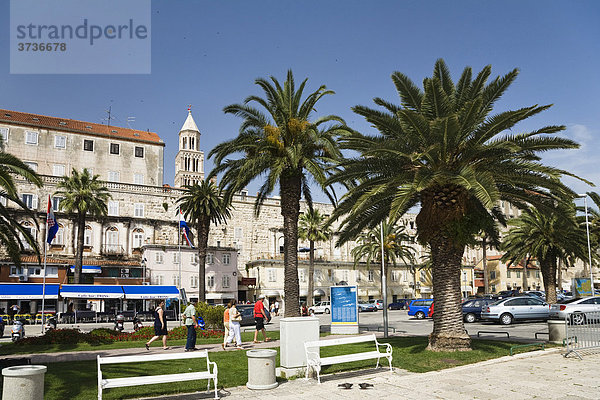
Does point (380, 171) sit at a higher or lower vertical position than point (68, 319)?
higher

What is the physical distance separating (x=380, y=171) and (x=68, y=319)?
33.3 m

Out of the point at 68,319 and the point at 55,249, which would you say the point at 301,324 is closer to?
the point at 68,319

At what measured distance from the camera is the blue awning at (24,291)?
40156 mm

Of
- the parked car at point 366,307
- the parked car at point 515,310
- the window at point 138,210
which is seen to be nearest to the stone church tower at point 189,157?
the window at point 138,210

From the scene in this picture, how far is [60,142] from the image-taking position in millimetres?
59219

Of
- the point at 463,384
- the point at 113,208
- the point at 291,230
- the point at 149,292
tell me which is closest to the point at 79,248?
the point at 149,292

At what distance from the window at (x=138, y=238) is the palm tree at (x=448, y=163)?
43.2m

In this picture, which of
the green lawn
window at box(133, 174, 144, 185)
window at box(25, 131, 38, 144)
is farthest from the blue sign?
window at box(25, 131, 38, 144)

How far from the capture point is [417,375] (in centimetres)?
1170

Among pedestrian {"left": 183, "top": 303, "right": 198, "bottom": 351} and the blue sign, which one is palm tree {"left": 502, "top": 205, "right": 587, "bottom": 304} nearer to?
the blue sign

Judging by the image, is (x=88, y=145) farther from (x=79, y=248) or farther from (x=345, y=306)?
(x=345, y=306)

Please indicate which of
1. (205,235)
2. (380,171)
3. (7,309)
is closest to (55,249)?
(7,309)

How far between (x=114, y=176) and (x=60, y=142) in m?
7.28

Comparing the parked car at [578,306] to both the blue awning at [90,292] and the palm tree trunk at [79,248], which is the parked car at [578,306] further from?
the palm tree trunk at [79,248]
